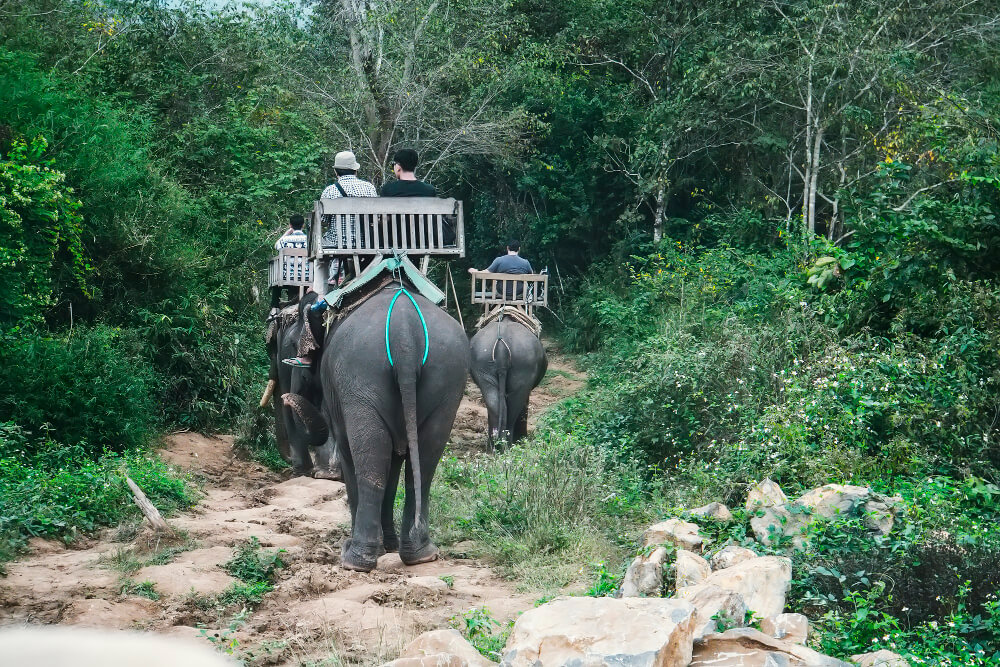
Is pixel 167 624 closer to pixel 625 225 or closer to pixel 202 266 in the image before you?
pixel 202 266

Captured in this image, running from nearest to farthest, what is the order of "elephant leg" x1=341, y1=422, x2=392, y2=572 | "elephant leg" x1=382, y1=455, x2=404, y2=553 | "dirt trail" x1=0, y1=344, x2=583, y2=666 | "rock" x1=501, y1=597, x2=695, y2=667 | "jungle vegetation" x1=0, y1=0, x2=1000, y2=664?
"rock" x1=501, y1=597, x2=695, y2=667
"dirt trail" x1=0, y1=344, x2=583, y2=666
"elephant leg" x1=341, y1=422, x2=392, y2=572
"elephant leg" x1=382, y1=455, x2=404, y2=553
"jungle vegetation" x1=0, y1=0, x2=1000, y2=664

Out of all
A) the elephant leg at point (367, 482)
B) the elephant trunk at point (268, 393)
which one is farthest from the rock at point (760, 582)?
the elephant trunk at point (268, 393)

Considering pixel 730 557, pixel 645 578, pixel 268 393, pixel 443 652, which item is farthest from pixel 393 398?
pixel 268 393

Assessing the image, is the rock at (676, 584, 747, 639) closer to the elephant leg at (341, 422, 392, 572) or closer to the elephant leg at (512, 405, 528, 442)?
the elephant leg at (341, 422, 392, 572)

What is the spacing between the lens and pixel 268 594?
21.7ft

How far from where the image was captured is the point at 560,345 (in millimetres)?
21344

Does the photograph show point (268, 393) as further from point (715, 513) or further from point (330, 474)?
point (715, 513)

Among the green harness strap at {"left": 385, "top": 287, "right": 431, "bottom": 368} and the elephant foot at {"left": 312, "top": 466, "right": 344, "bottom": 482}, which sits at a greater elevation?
the green harness strap at {"left": 385, "top": 287, "right": 431, "bottom": 368}

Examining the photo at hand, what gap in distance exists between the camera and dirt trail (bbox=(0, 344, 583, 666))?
5.70 metres

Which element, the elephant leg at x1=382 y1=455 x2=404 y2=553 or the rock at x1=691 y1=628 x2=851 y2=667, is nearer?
the rock at x1=691 y1=628 x2=851 y2=667

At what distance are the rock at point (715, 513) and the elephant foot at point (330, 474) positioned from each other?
5621 millimetres

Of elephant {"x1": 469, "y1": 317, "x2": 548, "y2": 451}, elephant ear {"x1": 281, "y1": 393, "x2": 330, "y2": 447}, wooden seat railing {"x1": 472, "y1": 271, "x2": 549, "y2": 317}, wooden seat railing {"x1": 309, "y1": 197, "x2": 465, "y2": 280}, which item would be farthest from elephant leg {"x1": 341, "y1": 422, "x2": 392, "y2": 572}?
wooden seat railing {"x1": 472, "y1": 271, "x2": 549, "y2": 317}

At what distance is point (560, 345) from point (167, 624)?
1577 centimetres

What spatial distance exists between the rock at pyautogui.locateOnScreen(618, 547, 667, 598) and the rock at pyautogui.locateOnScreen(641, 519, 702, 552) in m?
0.27
